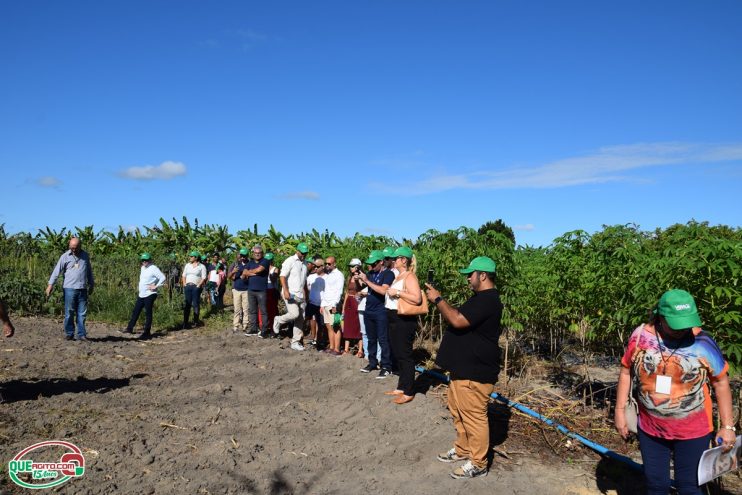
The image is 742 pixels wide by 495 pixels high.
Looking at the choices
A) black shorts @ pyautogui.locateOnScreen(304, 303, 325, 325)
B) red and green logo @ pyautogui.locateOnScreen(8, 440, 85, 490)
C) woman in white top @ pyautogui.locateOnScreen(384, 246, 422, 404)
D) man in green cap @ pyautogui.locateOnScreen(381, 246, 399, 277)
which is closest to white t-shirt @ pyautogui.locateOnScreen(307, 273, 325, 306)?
black shorts @ pyautogui.locateOnScreen(304, 303, 325, 325)

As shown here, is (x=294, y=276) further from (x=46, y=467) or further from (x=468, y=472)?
(x=468, y=472)

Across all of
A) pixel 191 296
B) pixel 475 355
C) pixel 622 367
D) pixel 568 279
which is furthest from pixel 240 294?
pixel 622 367

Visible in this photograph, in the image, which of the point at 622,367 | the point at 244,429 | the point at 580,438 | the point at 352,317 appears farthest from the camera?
the point at 352,317

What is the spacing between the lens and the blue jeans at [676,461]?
11.8ft

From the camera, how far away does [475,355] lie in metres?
4.91

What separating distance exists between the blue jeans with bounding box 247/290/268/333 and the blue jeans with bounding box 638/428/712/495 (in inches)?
346

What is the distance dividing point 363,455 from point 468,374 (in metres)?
1.54

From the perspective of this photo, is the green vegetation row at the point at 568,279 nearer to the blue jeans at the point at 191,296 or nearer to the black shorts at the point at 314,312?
the blue jeans at the point at 191,296

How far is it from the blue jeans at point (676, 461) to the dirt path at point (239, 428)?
133cm

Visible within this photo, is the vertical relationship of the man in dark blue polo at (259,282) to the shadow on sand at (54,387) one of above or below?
above

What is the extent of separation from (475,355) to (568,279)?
159 inches

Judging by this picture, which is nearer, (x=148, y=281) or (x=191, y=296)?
(x=148, y=281)

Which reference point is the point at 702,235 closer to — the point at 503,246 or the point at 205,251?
the point at 503,246

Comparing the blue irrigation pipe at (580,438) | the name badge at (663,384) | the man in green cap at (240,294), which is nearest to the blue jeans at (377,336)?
the blue irrigation pipe at (580,438)
